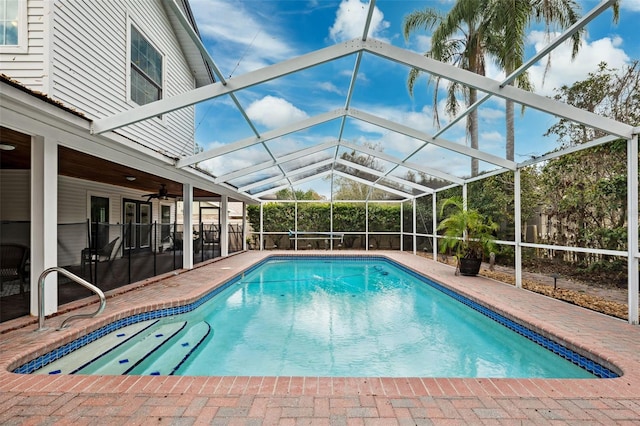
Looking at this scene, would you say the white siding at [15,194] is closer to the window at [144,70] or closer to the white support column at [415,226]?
the window at [144,70]

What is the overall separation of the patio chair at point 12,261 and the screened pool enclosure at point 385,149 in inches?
84.1

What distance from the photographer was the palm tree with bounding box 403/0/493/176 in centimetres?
1199

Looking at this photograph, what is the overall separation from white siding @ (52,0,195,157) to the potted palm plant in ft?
24.7

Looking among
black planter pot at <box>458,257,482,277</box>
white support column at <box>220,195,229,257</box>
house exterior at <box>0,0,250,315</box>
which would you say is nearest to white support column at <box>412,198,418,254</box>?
black planter pot at <box>458,257,482,277</box>

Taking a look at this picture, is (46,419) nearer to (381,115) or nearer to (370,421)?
(370,421)

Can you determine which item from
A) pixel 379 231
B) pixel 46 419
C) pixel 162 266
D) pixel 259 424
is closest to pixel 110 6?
pixel 162 266

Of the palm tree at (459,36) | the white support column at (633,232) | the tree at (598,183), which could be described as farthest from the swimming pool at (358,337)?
the palm tree at (459,36)

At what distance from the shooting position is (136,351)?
4301 mm

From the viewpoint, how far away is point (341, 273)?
1125cm

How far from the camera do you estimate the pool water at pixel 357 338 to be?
404 cm

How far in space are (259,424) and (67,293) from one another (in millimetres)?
5261

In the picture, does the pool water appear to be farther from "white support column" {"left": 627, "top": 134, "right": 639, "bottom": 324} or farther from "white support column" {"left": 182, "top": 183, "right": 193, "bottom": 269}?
"white support column" {"left": 182, "top": 183, "right": 193, "bottom": 269}

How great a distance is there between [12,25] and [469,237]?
9465 mm

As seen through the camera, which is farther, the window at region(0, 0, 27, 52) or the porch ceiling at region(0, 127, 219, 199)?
the window at region(0, 0, 27, 52)
